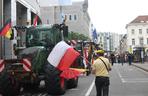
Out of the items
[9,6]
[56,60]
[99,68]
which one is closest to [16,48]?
[56,60]

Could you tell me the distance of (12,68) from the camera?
64.7 ft

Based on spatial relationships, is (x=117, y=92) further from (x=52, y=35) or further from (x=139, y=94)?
(x=52, y=35)

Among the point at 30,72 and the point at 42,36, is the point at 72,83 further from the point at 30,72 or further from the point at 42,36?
the point at 30,72

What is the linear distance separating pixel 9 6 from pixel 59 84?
21.3m

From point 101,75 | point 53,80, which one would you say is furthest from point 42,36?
point 101,75

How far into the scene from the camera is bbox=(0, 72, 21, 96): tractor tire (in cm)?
1928

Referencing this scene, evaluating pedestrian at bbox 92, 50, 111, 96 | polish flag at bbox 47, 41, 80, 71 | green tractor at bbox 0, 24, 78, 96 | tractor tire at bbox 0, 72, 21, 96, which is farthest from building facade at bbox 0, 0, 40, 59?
pedestrian at bbox 92, 50, 111, 96

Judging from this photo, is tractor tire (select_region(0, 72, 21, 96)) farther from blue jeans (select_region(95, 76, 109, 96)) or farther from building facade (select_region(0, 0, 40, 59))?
building facade (select_region(0, 0, 40, 59))

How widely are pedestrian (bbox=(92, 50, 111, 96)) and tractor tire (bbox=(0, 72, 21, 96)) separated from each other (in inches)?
240

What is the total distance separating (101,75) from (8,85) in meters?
6.49

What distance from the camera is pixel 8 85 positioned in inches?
767

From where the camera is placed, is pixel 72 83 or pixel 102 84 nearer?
pixel 102 84

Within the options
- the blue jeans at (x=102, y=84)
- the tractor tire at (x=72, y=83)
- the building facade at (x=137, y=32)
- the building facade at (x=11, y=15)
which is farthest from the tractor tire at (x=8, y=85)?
the building facade at (x=137, y=32)

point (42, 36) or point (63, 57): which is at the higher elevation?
point (42, 36)
